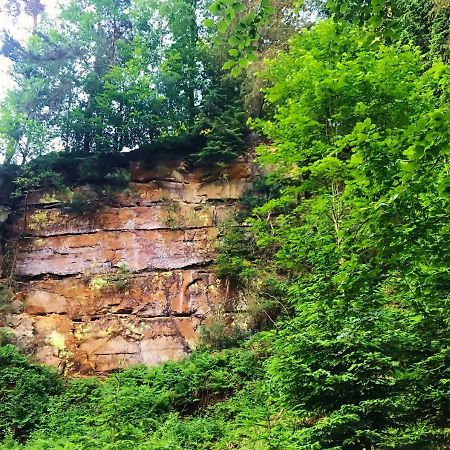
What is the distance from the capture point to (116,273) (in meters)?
13.0

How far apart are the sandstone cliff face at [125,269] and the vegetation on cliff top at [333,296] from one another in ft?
3.22

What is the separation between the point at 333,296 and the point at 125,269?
880cm

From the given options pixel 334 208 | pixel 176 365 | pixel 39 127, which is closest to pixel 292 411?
pixel 334 208

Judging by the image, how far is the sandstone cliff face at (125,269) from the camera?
12125mm

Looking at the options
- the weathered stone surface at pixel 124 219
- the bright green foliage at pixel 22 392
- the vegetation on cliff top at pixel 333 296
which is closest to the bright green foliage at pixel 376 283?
the vegetation on cliff top at pixel 333 296

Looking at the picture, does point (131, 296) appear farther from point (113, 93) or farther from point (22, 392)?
point (113, 93)

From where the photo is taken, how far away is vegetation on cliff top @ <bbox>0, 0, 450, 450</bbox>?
12.7ft

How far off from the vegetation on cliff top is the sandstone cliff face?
38.7 inches

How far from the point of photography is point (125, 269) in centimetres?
1306

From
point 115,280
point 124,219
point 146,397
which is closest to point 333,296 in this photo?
point 146,397

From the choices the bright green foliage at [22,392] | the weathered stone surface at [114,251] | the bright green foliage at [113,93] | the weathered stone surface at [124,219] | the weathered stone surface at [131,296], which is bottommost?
the bright green foliage at [22,392]

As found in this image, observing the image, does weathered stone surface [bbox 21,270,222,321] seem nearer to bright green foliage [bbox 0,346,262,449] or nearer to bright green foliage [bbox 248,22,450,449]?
bright green foliage [bbox 0,346,262,449]

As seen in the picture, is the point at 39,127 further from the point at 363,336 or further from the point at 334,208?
the point at 363,336

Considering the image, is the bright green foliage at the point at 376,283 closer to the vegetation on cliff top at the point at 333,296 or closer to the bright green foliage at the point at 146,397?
the vegetation on cliff top at the point at 333,296
